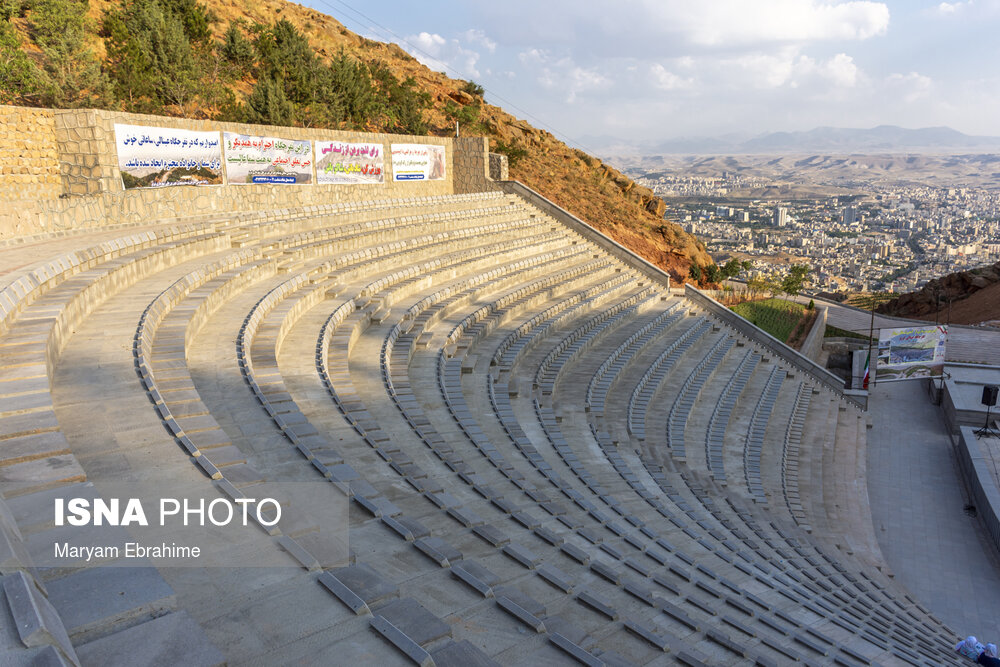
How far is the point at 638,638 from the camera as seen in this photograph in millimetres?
4336

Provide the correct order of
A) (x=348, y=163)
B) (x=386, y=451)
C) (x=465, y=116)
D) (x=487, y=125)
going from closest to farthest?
(x=386, y=451) → (x=348, y=163) → (x=465, y=116) → (x=487, y=125)

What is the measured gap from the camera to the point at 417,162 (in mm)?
24109

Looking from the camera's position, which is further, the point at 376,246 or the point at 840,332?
the point at 840,332

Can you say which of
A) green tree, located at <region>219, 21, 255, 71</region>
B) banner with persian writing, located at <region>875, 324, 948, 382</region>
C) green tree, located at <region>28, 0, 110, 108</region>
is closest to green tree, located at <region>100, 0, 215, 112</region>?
green tree, located at <region>28, 0, 110, 108</region>

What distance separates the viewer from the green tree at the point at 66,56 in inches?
754

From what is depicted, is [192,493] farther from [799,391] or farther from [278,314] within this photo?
[799,391]

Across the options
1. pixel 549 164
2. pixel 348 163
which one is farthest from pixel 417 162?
pixel 549 164

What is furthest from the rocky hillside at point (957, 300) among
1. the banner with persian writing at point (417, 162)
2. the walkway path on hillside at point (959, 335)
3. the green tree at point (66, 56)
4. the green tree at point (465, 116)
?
the green tree at point (66, 56)

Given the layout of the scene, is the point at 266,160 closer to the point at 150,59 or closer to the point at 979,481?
the point at 150,59

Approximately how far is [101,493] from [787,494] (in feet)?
44.8

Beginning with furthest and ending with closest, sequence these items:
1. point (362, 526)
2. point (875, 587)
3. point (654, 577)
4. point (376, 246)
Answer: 1. point (376, 246)
2. point (875, 587)
3. point (654, 577)
4. point (362, 526)

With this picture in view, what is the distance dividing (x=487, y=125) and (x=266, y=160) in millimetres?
20991

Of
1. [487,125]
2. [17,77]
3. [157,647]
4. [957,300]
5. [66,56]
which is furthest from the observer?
[957,300]

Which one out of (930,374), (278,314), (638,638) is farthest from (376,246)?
(930,374)
